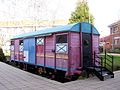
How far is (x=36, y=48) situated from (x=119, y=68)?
5502 millimetres

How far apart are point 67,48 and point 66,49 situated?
10 centimetres

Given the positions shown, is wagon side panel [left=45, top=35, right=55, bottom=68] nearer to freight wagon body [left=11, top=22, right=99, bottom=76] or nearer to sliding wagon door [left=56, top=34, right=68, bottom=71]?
freight wagon body [left=11, top=22, right=99, bottom=76]

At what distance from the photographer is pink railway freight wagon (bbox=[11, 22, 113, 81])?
1045cm

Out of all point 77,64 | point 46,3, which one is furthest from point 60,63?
point 46,3

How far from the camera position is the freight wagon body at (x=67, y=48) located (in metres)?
10.4

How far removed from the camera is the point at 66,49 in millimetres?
10508

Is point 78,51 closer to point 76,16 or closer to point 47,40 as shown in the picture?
point 47,40

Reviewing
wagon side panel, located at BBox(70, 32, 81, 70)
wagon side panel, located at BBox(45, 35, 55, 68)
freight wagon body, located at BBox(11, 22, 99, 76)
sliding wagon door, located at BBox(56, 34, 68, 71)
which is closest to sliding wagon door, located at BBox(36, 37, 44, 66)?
freight wagon body, located at BBox(11, 22, 99, 76)

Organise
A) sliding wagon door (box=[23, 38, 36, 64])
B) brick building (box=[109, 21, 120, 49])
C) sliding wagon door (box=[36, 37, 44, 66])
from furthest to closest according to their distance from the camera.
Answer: brick building (box=[109, 21, 120, 49]), sliding wagon door (box=[23, 38, 36, 64]), sliding wagon door (box=[36, 37, 44, 66])

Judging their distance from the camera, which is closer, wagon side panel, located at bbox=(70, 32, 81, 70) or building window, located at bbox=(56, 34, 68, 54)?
wagon side panel, located at bbox=(70, 32, 81, 70)

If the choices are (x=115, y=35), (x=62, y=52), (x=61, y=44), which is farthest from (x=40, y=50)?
(x=115, y=35)

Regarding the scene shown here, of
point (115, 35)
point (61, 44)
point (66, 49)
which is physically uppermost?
point (115, 35)

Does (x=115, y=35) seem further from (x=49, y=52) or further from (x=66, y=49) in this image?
(x=66, y=49)

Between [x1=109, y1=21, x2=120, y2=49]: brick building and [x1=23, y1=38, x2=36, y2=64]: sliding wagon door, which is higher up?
[x1=109, y1=21, x2=120, y2=49]: brick building
